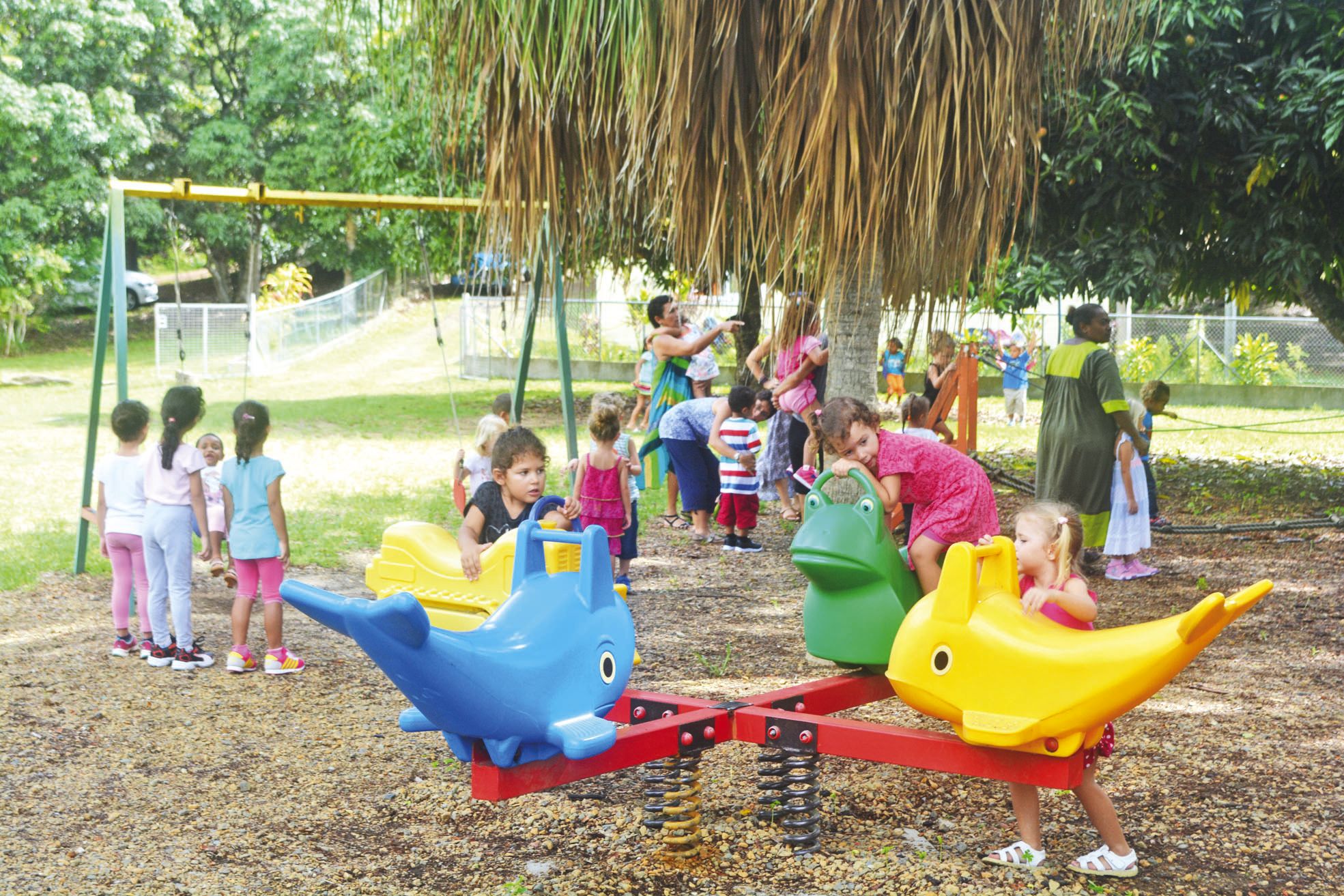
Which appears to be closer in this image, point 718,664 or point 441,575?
point 441,575

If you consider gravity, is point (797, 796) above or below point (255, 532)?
below

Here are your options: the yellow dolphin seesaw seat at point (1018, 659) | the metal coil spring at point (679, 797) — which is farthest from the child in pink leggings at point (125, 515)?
the yellow dolphin seesaw seat at point (1018, 659)

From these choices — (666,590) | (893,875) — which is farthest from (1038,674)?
(666,590)

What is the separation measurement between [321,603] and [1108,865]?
224cm

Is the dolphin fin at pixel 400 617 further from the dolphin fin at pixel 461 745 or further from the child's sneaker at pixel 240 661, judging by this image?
the child's sneaker at pixel 240 661

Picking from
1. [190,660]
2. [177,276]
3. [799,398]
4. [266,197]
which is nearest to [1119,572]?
[799,398]

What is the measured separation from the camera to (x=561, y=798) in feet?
13.4

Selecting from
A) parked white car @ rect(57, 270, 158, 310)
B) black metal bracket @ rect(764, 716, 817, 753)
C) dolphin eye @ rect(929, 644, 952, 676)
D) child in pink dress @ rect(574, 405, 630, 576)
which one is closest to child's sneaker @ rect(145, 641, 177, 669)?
child in pink dress @ rect(574, 405, 630, 576)

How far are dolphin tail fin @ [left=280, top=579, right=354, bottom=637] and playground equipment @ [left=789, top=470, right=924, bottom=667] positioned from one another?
174cm

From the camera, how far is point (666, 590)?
24.0 ft

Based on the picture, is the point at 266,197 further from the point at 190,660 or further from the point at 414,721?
the point at 414,721

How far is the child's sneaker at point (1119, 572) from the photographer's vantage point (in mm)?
7402

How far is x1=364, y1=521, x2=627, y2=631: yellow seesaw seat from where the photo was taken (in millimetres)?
4613

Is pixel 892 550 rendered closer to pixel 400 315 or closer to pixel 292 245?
pixel 400 315
